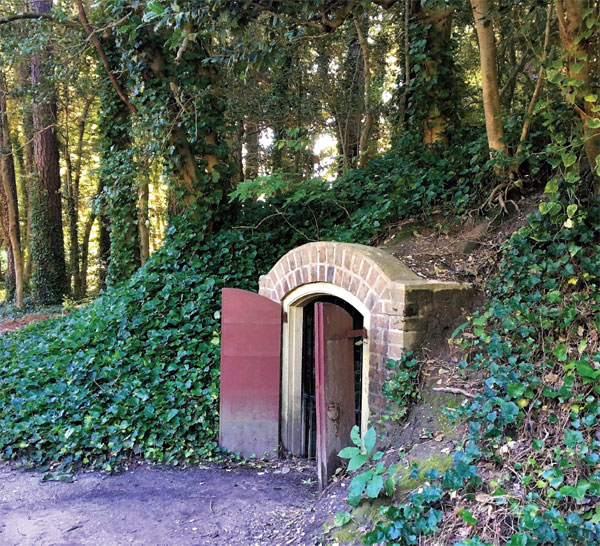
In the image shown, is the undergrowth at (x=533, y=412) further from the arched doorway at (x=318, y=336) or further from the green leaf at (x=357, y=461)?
the arched doorway at (x=318, y=336)

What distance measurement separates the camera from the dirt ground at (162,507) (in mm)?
3432

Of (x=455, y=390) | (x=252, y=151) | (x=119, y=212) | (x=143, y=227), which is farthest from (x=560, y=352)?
(x=252, y=151)

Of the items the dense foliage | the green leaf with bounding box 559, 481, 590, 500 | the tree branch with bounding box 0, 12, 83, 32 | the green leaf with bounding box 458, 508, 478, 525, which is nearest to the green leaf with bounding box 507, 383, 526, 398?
the green leaf with bounding box 559, 481, 590, 500

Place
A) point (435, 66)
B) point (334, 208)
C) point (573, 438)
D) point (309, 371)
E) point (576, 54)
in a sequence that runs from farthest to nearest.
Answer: point (435, 66) < point (334, 208) < point (309, 371) < point (576, 54) < point (573, 438)

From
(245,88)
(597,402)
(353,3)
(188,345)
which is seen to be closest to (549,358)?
(597,402)

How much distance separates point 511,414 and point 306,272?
247 cm

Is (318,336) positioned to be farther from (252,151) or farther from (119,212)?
(252,151)

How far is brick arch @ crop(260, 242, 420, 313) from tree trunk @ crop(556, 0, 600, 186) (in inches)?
72.7

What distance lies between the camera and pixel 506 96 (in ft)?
27.8

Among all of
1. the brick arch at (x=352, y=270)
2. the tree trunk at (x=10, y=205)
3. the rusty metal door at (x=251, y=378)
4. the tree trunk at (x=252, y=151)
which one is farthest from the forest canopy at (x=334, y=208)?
the tree trunk at (x=10, y=205)

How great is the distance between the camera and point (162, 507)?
3.91m

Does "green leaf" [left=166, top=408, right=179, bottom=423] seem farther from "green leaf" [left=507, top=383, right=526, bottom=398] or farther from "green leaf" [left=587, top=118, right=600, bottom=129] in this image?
"green leaf" [left=587, top=118, right=600, bottom=129]

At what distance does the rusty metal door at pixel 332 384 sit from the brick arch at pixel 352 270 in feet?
1.07

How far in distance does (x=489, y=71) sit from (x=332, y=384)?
3559 mm
